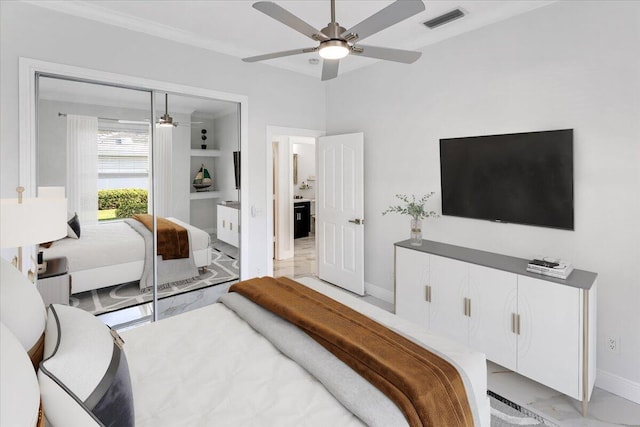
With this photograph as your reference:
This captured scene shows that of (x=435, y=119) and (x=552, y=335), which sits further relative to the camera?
(x=435, y=119)

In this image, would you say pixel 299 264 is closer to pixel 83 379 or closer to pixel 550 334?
pixel 550 334

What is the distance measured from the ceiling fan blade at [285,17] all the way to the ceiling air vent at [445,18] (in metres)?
1.68

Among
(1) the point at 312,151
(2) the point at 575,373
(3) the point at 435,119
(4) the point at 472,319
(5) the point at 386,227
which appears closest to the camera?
(2) the point at 575,373

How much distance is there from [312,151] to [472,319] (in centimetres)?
630

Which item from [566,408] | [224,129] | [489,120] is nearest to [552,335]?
[566,408]

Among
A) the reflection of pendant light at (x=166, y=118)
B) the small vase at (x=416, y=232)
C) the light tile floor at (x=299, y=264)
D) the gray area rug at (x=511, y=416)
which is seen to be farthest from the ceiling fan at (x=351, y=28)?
the light tile floor at (x=299, y=264)

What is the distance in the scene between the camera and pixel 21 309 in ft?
3.76

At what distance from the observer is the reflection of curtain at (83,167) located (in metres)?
2.86

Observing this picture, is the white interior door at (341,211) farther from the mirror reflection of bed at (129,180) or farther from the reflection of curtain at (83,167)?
the reflection of curtain at (83,167)

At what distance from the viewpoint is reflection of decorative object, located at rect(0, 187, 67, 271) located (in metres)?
1.56

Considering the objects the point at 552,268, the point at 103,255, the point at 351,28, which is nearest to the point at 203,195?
the point at 103,255

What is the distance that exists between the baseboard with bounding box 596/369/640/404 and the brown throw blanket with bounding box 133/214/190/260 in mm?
3716

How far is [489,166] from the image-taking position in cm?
293

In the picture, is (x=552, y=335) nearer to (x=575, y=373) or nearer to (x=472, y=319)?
(x=575, y=373)
